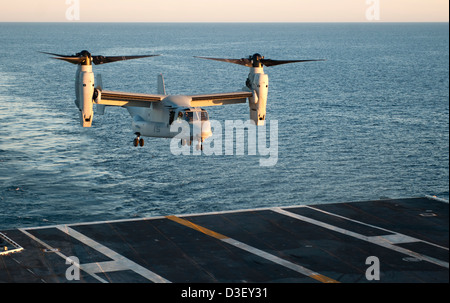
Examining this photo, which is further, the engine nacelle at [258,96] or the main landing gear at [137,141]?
the main landing gear at [137,141]

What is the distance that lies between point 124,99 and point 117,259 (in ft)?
48.8

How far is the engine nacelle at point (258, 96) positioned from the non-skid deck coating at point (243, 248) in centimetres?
1107

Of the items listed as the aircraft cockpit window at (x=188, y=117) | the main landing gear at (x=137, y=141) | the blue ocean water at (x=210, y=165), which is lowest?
the blue ocean water at (x=210, y=165)

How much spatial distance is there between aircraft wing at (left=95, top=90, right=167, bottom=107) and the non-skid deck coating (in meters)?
12.2

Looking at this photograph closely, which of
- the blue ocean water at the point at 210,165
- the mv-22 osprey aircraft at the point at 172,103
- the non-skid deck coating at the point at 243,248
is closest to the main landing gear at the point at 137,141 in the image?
the mv-22 osprey aircraft at the point at 172,103

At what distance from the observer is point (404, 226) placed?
59.3m

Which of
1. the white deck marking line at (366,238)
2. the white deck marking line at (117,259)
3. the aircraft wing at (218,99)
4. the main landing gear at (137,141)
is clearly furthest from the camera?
the main landing gear at (137,141)

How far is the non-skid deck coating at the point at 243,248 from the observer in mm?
47844

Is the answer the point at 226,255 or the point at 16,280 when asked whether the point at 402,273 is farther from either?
the point at 16,280

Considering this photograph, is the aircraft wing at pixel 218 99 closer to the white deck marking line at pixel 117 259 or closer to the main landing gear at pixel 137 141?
the main landing gear at pixel 137 141

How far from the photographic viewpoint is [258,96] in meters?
55.9

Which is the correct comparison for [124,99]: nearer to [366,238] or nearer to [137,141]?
[137,141]

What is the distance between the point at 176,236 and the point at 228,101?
13.9m

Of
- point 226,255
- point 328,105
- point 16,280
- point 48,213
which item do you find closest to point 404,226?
point 226,255
